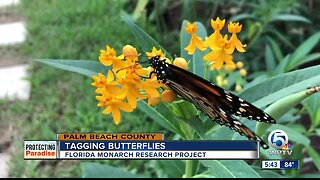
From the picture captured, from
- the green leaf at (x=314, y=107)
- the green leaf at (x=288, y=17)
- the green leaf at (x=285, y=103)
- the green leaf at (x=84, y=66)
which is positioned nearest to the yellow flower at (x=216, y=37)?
the green leaf at (x=285, y=103)

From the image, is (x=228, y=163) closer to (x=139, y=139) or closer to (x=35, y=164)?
(x=139, y=139)

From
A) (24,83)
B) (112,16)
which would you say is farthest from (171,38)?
(24,83)

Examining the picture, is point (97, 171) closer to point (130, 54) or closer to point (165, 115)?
point (165, 115)

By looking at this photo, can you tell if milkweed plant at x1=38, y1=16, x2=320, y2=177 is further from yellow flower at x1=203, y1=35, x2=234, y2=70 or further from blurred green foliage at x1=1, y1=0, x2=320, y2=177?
blurred green foliage at x1=1, y1=0, x2=320, y2=177

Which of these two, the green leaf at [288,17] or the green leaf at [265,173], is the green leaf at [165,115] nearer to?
the green leaf at [265,173]

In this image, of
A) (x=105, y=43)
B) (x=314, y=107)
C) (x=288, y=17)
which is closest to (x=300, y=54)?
(x=288, y=17)

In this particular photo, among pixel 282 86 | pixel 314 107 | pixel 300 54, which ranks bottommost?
pixel 282 86
